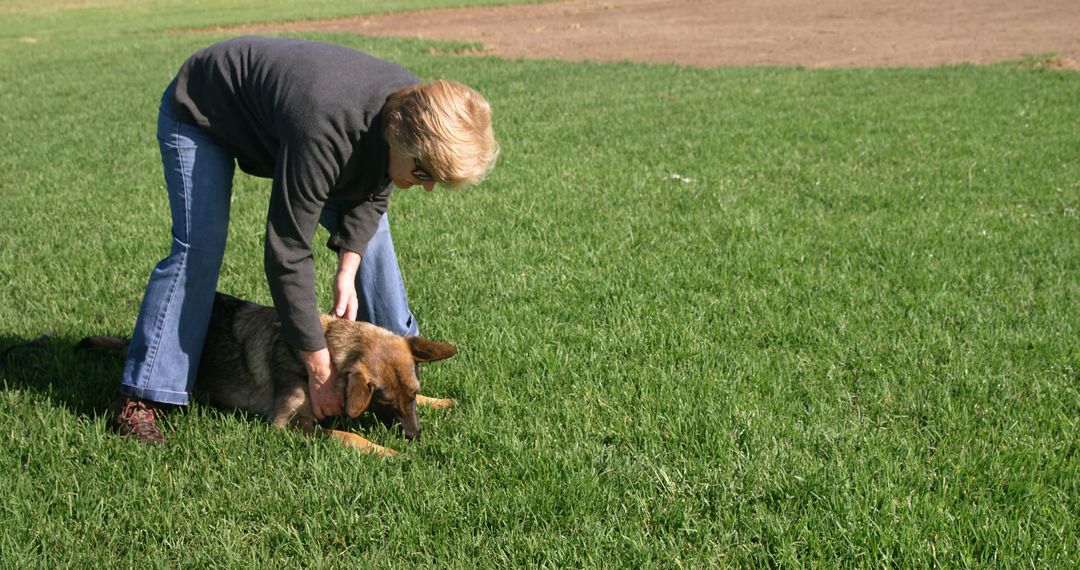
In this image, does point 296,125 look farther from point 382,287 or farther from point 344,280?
point 382,287

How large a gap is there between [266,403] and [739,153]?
275 inches

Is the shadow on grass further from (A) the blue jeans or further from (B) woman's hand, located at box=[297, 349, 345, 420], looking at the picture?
(B) woman's hand, located at box=[297, 349, 345, 420]

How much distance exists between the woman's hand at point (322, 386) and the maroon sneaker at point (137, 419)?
Answer: 0.74 meters

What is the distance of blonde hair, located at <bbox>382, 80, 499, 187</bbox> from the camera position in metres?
3.33

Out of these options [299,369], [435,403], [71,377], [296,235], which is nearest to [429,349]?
[435,403]

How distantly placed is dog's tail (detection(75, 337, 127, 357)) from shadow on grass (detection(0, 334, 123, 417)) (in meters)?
0.03

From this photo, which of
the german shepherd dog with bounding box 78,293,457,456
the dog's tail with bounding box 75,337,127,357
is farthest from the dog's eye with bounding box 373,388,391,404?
the dog's tail with bounding box 75,337,127,357

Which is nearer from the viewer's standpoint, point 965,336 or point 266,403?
point 266,403

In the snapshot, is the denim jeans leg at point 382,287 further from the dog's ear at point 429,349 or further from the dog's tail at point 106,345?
the dog's tail at point 106,345

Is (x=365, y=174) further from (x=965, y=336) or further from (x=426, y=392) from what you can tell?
(x=965, y=336)

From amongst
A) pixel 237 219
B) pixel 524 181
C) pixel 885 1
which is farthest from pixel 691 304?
pixel 885 1

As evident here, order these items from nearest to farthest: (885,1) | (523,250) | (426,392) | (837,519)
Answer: (837,519) < (426,392) < (523,250) < (885,1)

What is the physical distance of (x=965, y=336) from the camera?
16.6 feet

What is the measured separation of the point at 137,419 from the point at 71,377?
2.92 feet
